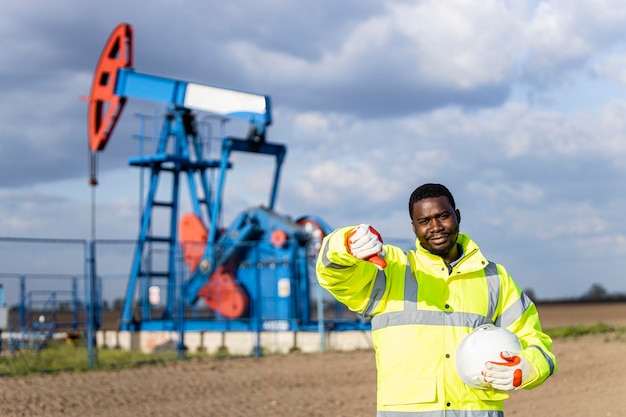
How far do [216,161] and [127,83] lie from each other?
2965mm

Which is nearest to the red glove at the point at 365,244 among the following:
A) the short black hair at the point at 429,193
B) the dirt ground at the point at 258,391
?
the short black hair at the point at 429,193

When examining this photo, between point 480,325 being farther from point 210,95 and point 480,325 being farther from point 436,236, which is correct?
point 210,95

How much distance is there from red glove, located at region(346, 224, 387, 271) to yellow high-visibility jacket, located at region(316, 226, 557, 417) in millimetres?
143

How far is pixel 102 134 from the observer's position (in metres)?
20.0

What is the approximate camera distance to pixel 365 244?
10.7ft

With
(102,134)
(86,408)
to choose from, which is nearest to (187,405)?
(86,408)

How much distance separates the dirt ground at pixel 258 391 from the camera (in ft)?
33.9

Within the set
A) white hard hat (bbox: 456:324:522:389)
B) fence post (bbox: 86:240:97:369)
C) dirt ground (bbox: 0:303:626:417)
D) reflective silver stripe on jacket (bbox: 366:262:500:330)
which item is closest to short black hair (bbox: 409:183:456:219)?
reflective silver stripe on jacket (bbox: 366:262:500:330)

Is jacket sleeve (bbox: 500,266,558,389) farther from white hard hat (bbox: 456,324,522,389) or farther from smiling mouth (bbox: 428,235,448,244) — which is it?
smiling mouth (bbox: 428,235,448,244)

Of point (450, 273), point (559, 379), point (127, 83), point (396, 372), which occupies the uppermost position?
point (127, 83)

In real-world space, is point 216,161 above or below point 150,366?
above

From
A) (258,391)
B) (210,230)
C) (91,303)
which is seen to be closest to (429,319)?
(258,391)

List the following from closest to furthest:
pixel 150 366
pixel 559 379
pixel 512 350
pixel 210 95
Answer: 1. pixel 512 350
2. pixel 559 379
3. pixel 150 366
4. pixel 210 95

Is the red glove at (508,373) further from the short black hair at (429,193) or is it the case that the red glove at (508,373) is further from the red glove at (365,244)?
the short black hair at (429,193)
